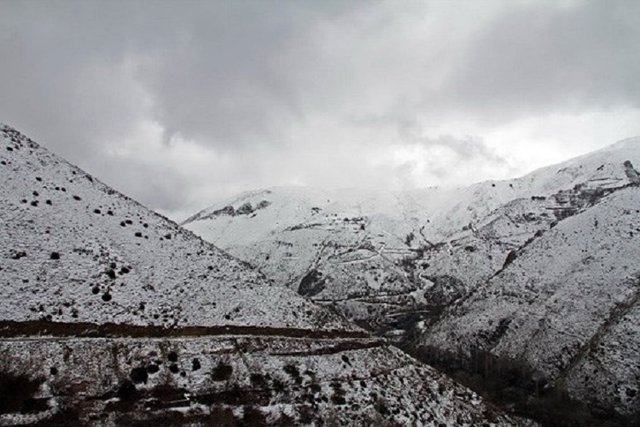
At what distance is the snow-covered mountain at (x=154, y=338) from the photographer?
4447 centimetres

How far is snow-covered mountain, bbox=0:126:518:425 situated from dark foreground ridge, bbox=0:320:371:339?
0.53 ft

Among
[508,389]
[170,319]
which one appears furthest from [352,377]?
[508,389]

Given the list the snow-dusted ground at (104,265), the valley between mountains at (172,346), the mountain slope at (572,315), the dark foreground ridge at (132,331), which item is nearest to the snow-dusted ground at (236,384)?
the valley between mountains at (172,346)

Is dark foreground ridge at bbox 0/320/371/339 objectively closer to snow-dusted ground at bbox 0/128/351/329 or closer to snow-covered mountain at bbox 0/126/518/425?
snow-covered mountain at bbox 0/126/518/425

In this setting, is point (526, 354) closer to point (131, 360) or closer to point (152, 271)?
point (152, 271)

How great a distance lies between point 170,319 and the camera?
195ft

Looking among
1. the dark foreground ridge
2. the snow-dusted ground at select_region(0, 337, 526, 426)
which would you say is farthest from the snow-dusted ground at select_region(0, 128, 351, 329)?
the snow-dusted ground at select_region(0, 337, 526, 426)

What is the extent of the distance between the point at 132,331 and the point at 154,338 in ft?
7.94

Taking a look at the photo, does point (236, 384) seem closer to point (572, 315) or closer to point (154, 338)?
point (154, 338)

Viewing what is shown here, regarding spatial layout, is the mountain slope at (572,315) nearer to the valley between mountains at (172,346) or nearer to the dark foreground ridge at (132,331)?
the valley between mountains at (172,346)

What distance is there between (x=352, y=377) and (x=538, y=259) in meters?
115

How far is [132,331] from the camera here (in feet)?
178

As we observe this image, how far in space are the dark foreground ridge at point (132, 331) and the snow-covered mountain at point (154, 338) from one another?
16 centimetres

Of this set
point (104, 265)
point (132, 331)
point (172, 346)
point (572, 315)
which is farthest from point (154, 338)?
point (572, 315)
